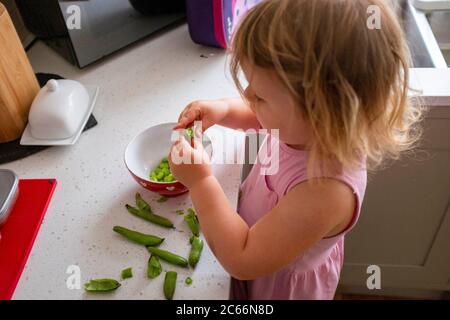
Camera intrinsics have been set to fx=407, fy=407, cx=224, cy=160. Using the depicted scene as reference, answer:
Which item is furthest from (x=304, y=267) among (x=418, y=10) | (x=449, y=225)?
(x=418, y=10)

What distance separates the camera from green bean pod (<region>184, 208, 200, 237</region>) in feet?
2.04

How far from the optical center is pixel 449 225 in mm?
989

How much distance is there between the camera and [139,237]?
0.62 meters

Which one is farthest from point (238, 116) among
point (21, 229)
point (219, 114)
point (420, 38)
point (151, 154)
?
point (420, 38)

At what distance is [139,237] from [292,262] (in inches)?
9.7

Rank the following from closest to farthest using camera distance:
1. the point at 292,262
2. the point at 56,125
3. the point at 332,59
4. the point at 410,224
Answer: the point at 332,59, the point at 292,262, the point at 56,125, the point at 410,224

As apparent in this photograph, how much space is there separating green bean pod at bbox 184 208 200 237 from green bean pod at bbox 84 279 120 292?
0.13 metres

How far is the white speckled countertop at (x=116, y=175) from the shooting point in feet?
1.90

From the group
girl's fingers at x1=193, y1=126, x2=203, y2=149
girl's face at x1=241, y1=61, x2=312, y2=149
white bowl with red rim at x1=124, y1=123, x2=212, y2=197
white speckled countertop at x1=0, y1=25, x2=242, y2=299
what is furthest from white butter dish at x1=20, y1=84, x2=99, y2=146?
girl's face at x1=241, y1=61, x2=312, y2=149

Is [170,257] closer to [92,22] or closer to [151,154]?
[151,154]

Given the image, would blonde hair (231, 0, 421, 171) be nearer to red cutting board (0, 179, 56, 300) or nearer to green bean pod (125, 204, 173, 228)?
green bean pod (125, 204, 173, 228)

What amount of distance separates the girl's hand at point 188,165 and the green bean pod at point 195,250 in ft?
0.26

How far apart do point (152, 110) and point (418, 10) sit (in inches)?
28.0
